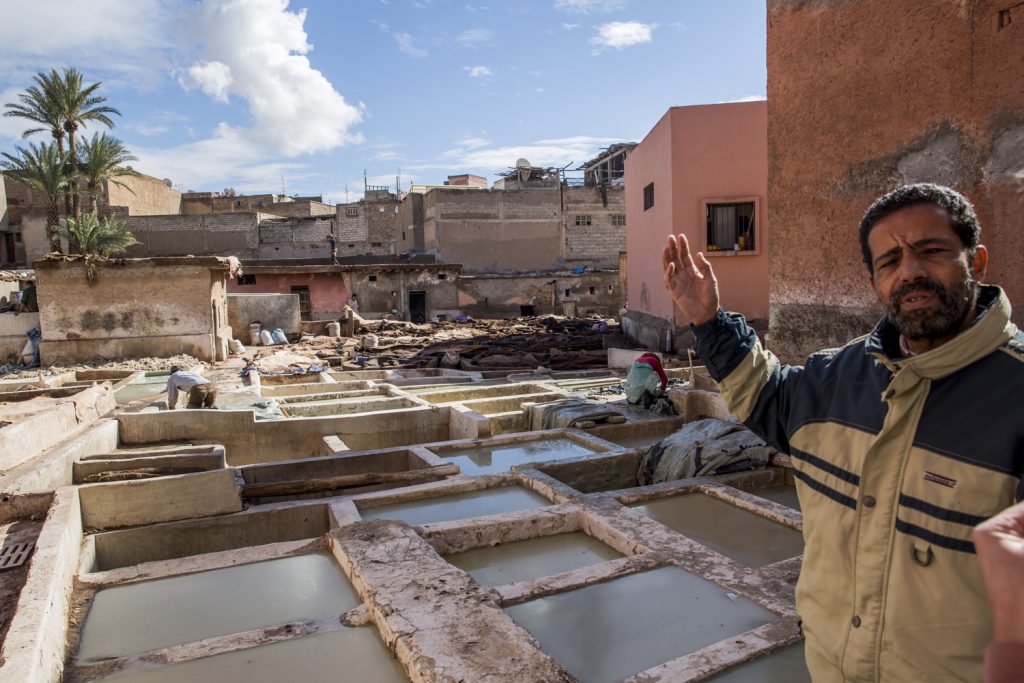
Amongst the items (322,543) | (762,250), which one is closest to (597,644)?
(322,543)

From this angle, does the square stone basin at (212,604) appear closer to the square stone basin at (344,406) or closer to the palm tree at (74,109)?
the square stone basin at (344,406)

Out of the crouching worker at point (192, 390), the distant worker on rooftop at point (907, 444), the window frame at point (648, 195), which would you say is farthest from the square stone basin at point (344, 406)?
the distant worker on rooftop at point (907, 444)

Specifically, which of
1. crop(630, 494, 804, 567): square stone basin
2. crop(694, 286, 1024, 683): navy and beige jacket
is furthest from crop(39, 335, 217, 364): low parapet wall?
crop(694, 286, 1024, 683): navy and beige jacket

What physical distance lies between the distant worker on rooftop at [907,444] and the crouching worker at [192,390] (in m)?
9.60

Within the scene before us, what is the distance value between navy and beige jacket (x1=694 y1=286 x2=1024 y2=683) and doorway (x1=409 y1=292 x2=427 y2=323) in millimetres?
26634

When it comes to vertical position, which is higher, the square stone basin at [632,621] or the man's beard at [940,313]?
the man's beard at [940,313]

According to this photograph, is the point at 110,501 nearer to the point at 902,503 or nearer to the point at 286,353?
the point at 902,503

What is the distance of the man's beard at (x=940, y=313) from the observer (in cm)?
163

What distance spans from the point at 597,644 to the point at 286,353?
586 inches

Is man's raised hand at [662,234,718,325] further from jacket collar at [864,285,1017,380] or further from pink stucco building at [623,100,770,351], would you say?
pink stucco building at [623,100,770,351]

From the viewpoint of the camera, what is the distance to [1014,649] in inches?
39.3

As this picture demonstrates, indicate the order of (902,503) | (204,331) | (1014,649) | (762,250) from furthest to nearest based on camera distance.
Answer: (204,331) < (762,250) < (902,503) < (1014,649)

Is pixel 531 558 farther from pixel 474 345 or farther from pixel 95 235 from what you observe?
pixel 95 235

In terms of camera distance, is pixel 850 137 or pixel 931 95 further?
pixel 850 137
